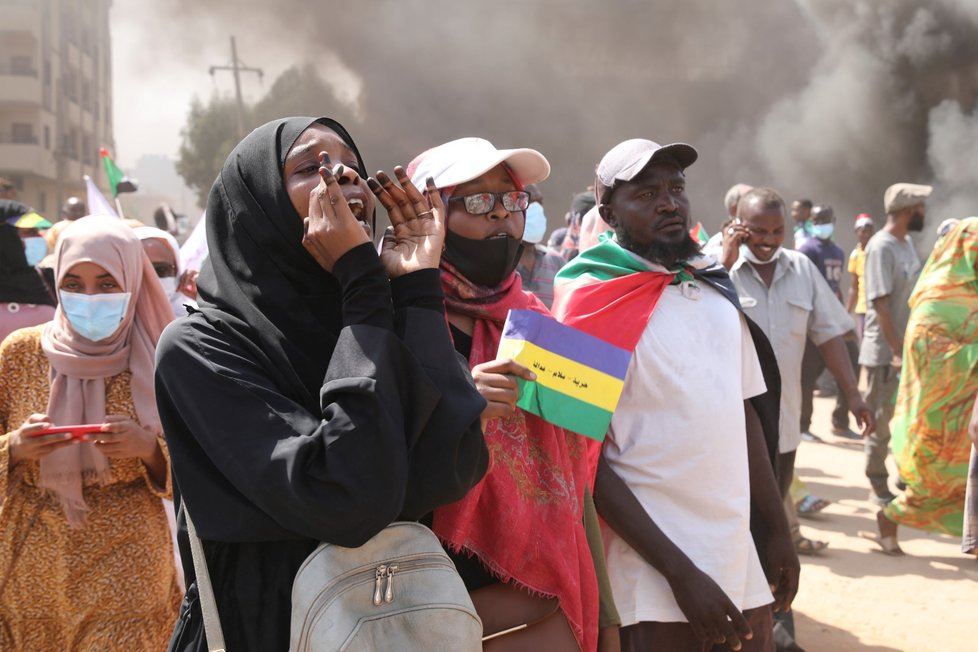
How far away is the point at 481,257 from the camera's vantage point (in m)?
2.47

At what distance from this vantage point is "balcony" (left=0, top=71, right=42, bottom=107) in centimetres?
4066

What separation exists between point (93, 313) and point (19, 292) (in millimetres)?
2309

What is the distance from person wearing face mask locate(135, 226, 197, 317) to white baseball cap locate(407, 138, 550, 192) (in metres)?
2.73

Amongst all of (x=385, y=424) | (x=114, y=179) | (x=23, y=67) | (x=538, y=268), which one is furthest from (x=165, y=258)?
(x=23, y=67)

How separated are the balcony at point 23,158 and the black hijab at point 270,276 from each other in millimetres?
42985

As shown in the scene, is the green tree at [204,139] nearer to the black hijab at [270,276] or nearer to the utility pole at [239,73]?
the utility pole at [239,73]

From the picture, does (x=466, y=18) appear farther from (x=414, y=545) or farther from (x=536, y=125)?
(x=414, y=545)

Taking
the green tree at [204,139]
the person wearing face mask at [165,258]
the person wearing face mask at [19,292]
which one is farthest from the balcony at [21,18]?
the person wearing face mask at [165,258]

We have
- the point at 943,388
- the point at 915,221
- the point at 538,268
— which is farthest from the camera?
the point at 915,221

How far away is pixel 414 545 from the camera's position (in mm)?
1792

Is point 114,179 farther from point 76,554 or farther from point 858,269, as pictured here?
point 858,269

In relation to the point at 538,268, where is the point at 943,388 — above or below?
below

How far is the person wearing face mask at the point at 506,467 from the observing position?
2.22 meters

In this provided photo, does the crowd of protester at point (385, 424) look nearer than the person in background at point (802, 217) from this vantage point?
Yes
